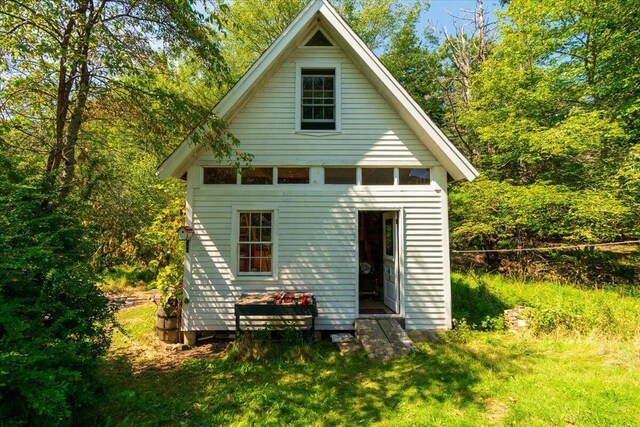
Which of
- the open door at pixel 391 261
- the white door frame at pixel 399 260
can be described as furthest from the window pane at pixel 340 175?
the open door at pixel 391 261

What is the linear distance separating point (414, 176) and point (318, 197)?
2201 mm

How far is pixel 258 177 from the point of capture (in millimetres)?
6652

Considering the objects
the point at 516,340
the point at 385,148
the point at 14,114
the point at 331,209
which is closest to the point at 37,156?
the point at 14,114

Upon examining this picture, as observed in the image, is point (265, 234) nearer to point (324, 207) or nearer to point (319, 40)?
point (324, 207)

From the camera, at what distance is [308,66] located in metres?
6.75

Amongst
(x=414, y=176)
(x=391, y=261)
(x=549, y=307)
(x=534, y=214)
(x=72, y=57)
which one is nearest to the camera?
(x=72, y=57)

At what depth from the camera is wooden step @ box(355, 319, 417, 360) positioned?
538cm

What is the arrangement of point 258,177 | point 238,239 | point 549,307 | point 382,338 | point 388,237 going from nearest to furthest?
1. point 382,338
2. point 238,239
3. point 258,177
4. point 549,307
5. point 388,237

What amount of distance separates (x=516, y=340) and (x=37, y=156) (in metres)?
9.46

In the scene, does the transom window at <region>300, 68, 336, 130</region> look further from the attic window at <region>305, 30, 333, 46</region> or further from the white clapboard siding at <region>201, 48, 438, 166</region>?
the attic window at <region>305, 30, 333, 46</region>

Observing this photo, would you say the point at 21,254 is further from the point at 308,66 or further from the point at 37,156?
the point at 308,66

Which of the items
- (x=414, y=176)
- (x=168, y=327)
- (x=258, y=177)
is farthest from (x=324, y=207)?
(x=168, y=327)

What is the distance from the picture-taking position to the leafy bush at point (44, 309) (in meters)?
2.54

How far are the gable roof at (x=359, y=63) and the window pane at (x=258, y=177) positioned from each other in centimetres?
111
